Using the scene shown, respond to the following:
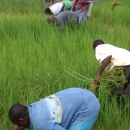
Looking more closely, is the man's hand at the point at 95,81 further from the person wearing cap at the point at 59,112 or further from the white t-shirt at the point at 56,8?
the white t-shirt at the point at 56,8

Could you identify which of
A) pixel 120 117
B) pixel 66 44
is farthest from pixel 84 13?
pixel 120 117

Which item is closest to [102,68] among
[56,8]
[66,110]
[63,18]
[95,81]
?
[95,81]

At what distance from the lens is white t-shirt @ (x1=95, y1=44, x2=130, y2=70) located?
3039mm

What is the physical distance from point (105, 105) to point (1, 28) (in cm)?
306

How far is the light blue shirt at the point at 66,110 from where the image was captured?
2203 millimetres

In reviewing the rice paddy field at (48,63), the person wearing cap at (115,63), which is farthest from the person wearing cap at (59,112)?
the person wearing cap at (115,63)

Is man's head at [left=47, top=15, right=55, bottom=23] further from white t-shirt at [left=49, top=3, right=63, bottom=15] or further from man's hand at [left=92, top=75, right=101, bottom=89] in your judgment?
man's hand at [left=92, top=75, right=101, bottom=89]

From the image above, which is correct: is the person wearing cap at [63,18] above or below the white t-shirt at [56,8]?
below

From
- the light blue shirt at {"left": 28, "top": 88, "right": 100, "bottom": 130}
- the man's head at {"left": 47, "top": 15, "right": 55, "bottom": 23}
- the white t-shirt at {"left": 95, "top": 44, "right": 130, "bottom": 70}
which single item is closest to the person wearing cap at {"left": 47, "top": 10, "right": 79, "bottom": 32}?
the man's head at {"left": 47, "top": 15, "right": 55, "bottom": 23}

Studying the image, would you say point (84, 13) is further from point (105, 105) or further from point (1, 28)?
point (105, 105)

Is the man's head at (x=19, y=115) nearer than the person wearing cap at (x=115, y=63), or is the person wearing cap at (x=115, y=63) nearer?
the man's head at (x=19, y=115)

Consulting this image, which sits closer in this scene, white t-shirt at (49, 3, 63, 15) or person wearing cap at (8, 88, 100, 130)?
person wearing cap at (8, 88, 100, 130)

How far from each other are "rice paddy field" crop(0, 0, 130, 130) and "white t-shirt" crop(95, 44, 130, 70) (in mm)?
277

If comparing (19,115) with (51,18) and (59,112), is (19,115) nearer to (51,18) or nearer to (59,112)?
(59,112)
